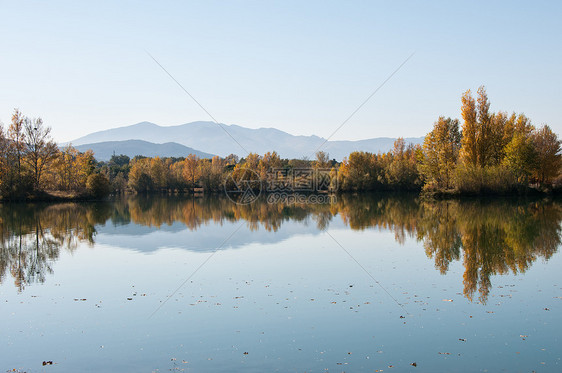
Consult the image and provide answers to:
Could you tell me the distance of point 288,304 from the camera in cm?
1073

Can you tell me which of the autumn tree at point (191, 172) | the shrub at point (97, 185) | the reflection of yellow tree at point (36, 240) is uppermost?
the autumn tree at point (191, 172)

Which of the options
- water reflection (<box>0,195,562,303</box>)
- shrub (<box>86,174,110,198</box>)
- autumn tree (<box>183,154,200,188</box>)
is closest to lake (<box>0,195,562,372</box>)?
water reflection (<box>0,195,562,303</box>)

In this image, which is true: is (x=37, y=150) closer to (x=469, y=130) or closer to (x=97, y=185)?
(x=97, y=185)

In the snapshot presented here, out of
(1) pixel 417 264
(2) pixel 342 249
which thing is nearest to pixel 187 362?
(1) pixel 417 264

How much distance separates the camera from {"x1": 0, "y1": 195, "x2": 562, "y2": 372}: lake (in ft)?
25.1

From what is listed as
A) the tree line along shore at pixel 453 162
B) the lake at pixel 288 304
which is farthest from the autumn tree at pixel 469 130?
the lake at pixel 288 304

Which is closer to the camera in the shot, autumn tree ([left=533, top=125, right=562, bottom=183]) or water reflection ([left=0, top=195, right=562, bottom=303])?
water reflection ([left=0, top=195, right=562, bottom=303])

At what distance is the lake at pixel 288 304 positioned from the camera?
765cm

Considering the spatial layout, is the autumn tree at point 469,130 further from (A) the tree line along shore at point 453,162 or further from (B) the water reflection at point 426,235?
(B) the water reflection at point 426,235

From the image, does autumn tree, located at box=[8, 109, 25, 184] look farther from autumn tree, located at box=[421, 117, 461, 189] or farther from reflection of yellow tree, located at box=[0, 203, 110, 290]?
autumn tree, located at box=[421, 117, 461, 189]

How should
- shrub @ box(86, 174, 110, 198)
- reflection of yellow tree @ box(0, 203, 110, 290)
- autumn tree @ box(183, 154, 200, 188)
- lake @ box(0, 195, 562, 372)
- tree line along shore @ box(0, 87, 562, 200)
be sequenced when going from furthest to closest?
autumn tree @ box(183, 154, 200, 188) → shrub @ box(86, 174, 110, 198) → tree line along shore @ box(0, 87, 562, 200) → reflection of yellow tree @ box(0, 203, 110, 290) → lake @ box(0, 195, 562, 372)

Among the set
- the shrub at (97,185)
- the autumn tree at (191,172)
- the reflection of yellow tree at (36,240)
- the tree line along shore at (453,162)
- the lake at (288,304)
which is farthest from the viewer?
the autumn tree at (191,172)

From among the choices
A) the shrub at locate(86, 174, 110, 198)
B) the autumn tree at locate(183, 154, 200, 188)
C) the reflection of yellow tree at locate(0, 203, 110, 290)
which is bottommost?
the reflection of yellow tree at locate(0, 203, 110, 290)

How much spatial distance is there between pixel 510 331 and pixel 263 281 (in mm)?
6949
